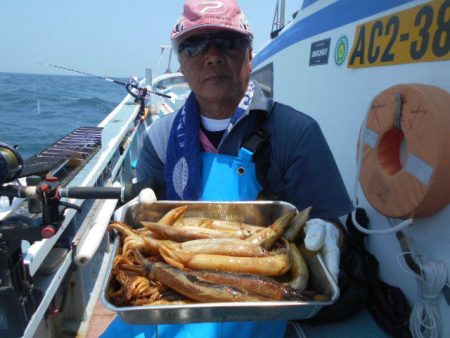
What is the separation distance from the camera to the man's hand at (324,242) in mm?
1672

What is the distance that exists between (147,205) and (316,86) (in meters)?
3.67

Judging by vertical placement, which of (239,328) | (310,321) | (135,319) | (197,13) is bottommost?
(310,321)

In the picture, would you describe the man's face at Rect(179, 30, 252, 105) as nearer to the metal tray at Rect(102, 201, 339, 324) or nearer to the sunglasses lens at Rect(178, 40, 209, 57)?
the sunglasses lens at Rect(178, 40, 209, 57)

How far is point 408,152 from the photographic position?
91.6 inches

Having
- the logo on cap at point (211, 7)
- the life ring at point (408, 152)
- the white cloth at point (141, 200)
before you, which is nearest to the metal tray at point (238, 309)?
the white cloth at point (141, 200)

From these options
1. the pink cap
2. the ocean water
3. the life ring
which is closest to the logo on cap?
the pink cap

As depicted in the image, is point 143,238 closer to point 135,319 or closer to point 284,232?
point 135,319

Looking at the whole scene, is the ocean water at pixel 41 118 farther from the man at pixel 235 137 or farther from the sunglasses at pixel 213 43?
the sunglasses at pixel 213 43

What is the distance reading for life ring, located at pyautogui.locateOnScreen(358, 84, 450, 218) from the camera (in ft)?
6.70

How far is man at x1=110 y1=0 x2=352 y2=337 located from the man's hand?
1.53 ft

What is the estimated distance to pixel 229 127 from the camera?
95.3 inches

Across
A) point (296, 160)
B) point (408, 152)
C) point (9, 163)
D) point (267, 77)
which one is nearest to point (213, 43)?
point (296, 160)

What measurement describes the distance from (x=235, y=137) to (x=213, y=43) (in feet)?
2.13

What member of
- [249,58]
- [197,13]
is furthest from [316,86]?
[197,13]
